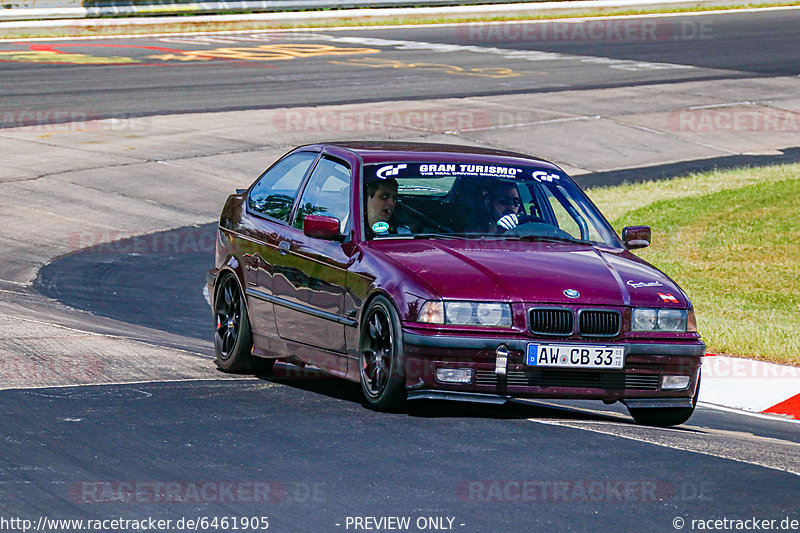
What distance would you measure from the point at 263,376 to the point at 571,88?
2315 centimetres

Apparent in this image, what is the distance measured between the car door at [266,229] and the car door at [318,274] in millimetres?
115

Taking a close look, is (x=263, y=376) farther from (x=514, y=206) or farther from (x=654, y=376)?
(x=654, y=376)

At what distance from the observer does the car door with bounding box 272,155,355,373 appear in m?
8.13

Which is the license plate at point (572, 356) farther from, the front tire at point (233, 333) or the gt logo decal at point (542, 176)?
the front tire at point (233, 333)

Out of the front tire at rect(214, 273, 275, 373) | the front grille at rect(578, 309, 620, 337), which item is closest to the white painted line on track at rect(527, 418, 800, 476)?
the front grille at rect(578, 309, 620, 337)

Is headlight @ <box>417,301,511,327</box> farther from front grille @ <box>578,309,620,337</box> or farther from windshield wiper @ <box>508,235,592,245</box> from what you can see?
Answer: windshield wiper @ <box>508,235,592,245</box>

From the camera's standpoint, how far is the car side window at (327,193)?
8523 millimetres

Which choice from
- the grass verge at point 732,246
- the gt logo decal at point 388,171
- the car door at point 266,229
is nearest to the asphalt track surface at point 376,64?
the grass verge at point 732,246

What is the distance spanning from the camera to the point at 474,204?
27.9 ft

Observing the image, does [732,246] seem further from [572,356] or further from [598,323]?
[572,356]

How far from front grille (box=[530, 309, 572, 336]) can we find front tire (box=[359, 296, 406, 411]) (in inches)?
29.0

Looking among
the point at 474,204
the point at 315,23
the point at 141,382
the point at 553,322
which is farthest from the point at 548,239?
the point at 315,23

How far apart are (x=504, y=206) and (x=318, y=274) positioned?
1230 mm

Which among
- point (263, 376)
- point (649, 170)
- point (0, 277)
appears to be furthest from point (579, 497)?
point (649, 170)
